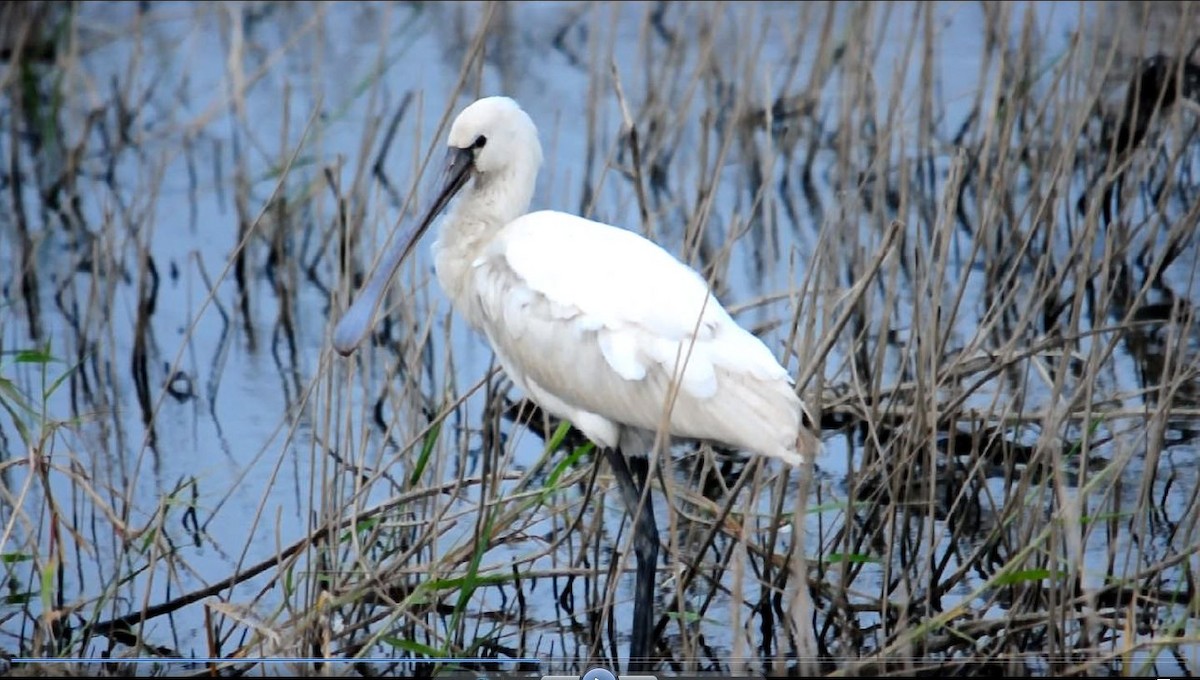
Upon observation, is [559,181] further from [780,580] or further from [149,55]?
[780,580]

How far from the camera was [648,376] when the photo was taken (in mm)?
4273

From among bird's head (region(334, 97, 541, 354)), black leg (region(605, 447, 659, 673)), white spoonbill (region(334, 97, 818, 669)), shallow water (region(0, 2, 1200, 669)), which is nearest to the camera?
white spoonbill (region(334, 97, 818, 669))

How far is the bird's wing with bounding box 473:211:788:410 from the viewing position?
13.8 ft

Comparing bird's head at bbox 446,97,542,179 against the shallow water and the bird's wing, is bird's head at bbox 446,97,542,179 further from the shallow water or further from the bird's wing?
the shallow water

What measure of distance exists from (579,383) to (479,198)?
624 millimetres

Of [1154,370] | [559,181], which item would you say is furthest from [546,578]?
[559,181]

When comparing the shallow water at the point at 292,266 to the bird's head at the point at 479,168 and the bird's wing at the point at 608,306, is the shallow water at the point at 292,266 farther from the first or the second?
the bird's wing at the point at 608,306

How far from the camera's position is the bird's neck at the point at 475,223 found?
4.75 meters

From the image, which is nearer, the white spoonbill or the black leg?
the white spoonbill

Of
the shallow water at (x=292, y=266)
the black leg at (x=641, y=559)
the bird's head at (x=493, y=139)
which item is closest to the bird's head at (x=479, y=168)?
the bird's head at (x=493, y=139)

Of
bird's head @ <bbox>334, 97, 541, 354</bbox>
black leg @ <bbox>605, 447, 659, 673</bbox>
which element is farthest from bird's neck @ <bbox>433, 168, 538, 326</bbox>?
black leg @ <bbox>605, 447, 659, 673</bbox>

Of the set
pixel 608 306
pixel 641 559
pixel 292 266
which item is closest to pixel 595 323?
pixel 608 306

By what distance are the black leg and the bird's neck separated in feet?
1.78

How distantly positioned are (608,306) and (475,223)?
611 millimetres
